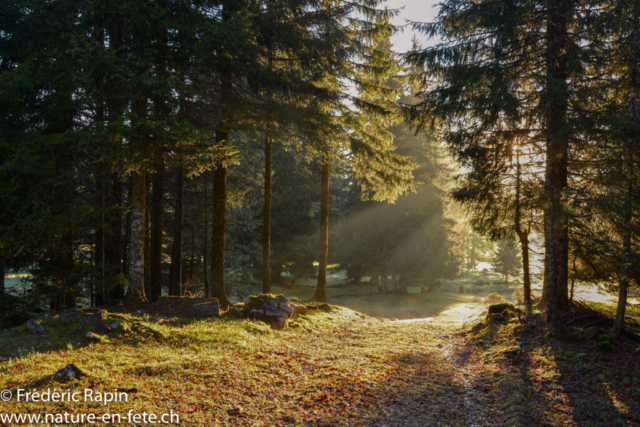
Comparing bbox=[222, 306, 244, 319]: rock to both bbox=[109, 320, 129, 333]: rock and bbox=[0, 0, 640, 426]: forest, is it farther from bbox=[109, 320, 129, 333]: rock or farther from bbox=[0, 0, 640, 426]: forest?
bbox=[109, 320, 129, 333]: rock

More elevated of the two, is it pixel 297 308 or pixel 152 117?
pixel 152 117

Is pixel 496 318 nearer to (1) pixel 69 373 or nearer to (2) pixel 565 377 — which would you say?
(2) pixel 565 377

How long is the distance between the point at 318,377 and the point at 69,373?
4.40 metres

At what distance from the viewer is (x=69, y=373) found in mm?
5492

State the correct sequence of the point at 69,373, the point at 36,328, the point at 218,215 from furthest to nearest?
1. the point at 218,215
2. the point at 36,328
3. the point at 69,373

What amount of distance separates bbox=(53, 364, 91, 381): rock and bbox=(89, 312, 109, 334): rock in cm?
267

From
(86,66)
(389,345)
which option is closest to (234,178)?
(86,66)

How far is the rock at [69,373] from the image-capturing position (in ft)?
17.8

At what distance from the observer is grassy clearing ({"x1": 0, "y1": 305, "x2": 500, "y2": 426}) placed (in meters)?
5.45

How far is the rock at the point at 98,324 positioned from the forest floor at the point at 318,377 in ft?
1.31

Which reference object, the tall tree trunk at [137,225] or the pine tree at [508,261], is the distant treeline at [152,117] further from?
the pine tree at [508,261]

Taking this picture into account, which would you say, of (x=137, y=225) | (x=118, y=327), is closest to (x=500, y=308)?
(x=118, y=327)

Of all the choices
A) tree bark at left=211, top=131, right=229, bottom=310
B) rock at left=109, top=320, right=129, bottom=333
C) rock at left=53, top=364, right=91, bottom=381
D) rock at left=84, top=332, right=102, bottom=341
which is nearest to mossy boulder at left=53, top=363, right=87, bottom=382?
rock at left=53, top=364, right=91, bottom=381

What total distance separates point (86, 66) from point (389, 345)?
10.9m
